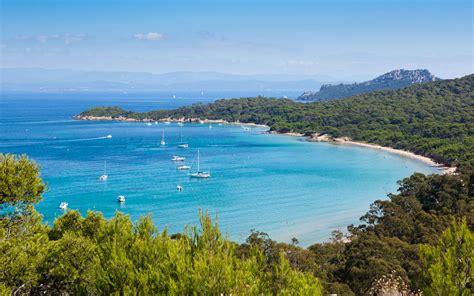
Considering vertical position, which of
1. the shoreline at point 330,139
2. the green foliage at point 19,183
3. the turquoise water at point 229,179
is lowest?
the turquoise water at point 229,179

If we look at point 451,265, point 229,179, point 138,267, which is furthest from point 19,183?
point 229,179

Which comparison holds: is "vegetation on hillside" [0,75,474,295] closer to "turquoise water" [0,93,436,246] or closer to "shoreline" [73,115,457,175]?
"turquoise water" [0,93,436,246]

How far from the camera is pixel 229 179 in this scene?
52906 millimetres

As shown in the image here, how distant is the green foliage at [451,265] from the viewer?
9.49 metres

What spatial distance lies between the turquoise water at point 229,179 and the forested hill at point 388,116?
17.2 ft

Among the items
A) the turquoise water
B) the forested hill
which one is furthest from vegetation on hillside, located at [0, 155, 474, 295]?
the forested hill

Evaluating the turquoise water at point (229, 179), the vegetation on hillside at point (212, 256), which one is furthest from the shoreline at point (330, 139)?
the vegetation on hillside at point (212, 256)

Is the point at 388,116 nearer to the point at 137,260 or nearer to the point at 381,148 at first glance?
the point at 381,148

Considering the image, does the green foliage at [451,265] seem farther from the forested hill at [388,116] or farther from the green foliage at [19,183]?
the forested hill at [388,116]

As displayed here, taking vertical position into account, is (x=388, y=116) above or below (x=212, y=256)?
above

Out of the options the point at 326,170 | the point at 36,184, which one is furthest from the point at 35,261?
the point at 326,170

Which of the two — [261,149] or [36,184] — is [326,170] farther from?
[36,184]

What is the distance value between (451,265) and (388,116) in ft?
275

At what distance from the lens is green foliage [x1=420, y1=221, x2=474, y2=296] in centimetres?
949
